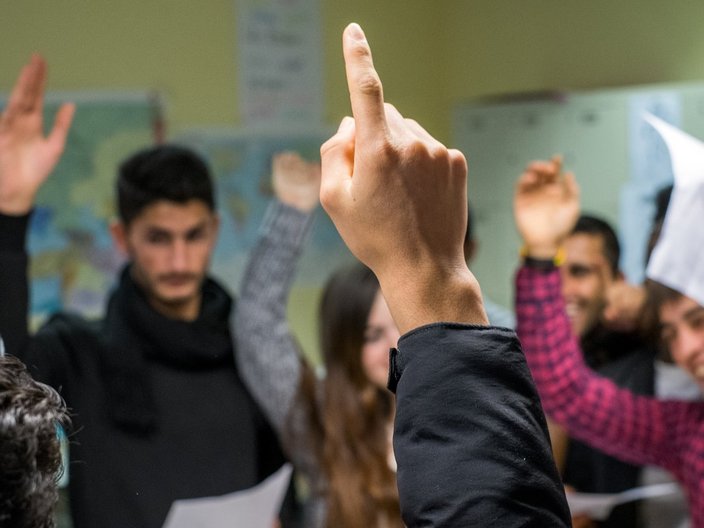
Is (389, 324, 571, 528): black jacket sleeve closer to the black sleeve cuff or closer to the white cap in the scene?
the white cap

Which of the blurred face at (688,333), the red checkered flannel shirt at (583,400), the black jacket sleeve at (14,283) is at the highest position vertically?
the black jacket sleeve at (14,283)

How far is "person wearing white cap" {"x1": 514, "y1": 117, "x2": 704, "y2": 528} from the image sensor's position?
1893 millimetres

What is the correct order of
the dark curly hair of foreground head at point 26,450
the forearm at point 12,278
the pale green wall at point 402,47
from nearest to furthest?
the dark curly hair of foreground head at point 26,450, the forearm at point 12,278, the pale green wall at point 402,47

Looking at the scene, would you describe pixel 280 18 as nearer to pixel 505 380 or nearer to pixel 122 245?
pixel 122 245

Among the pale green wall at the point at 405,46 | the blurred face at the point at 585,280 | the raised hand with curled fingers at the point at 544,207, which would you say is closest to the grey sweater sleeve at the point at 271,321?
the raised hand with curled fingers at the point at 544,207

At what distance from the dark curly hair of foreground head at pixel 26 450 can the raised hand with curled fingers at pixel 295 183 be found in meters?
1.66

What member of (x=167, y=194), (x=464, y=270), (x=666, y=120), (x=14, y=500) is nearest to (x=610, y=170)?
(x=666, y=120)

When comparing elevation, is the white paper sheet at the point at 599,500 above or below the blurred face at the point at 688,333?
below

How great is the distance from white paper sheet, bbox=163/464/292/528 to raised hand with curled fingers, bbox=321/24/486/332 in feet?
4.05

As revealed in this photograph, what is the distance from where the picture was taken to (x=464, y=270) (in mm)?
708

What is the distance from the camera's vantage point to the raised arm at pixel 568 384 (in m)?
2.00

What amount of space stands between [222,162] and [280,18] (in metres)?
0.49

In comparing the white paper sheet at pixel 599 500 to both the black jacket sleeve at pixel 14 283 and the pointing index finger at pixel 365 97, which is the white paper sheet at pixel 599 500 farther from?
the pointing index finger at pixel 365 97

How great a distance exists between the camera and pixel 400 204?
0.68 m
